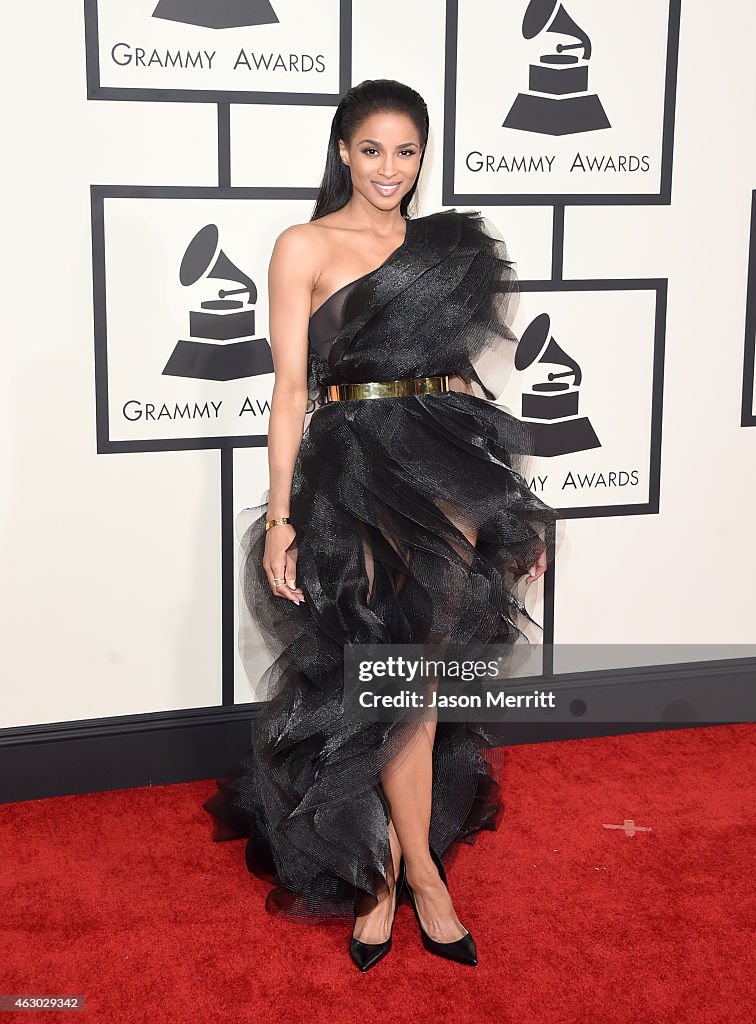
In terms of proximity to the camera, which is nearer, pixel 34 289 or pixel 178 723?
pixel 34 289

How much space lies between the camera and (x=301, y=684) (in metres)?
2.47

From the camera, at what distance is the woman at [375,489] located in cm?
229

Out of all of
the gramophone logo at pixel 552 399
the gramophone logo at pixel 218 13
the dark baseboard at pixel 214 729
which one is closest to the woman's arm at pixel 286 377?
the gramophone logo at pixel 218 13

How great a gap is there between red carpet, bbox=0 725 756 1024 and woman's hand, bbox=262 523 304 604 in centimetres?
74

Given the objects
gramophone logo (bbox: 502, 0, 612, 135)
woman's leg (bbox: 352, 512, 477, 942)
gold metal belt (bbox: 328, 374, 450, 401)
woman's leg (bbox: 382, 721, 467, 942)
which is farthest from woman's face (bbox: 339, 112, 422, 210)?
woman's leg (bbox: 382, 721, 467, 942)

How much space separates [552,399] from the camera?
10.7 feet

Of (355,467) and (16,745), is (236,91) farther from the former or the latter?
(16,745)

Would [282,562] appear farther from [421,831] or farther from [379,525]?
[421,831]

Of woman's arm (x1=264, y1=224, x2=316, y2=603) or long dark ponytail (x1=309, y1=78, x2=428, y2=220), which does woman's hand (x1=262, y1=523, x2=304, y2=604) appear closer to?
woman's arm (x1=264, y1=224, x2=316, y2=603)

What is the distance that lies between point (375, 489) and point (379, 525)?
0.07 metres

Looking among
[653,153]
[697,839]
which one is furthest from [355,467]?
[653,153]

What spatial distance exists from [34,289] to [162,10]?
75 centimetres

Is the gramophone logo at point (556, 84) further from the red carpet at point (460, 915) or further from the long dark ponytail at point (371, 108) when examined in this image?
the red carpet at point (460, 915)

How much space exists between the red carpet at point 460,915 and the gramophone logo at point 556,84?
182 cm
